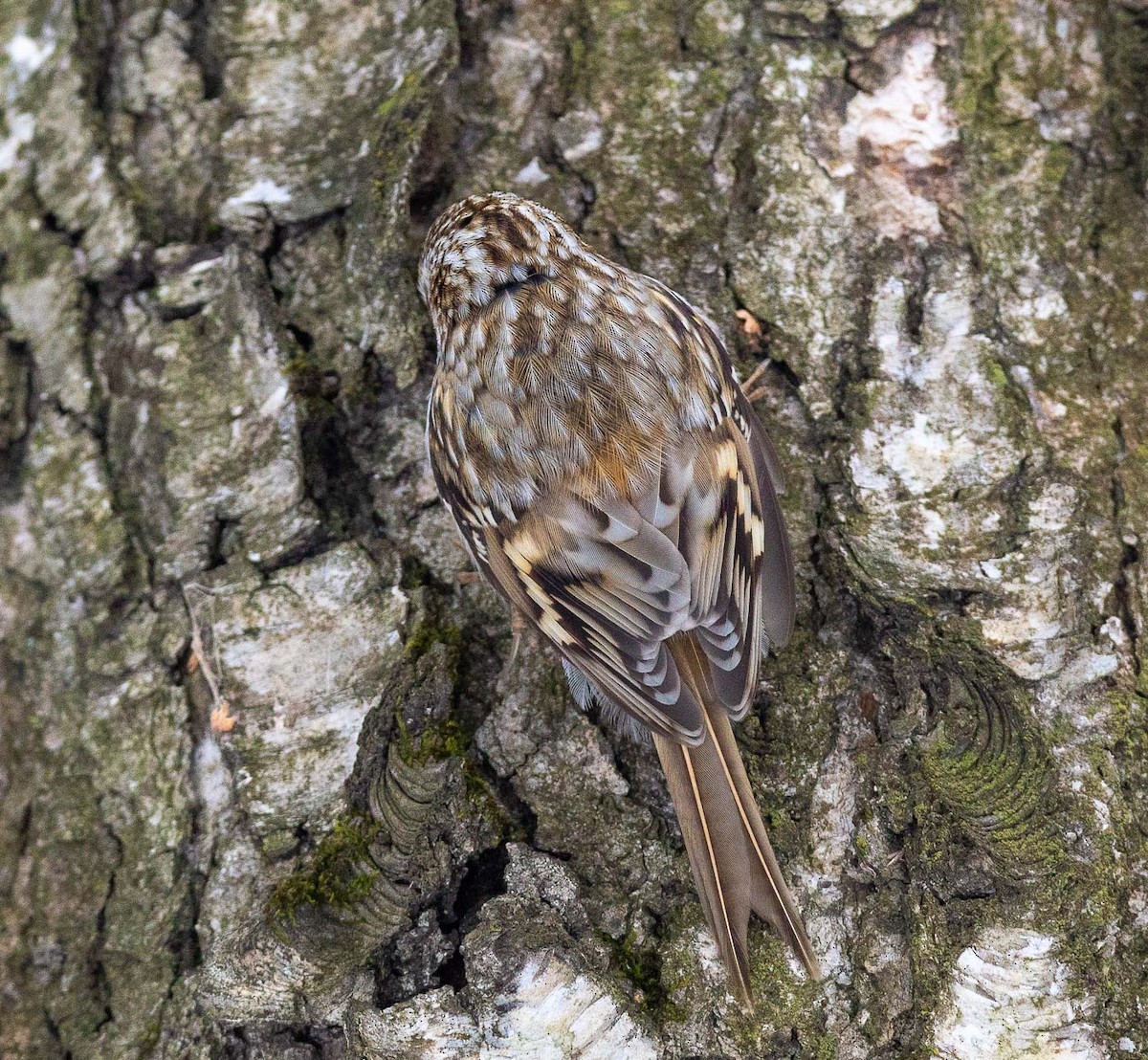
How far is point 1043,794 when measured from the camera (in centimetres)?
142

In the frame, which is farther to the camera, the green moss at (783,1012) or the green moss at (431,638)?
the green moss at (431,638)

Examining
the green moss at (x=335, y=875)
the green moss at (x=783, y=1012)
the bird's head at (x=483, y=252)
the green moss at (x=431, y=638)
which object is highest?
the bird's head at (x=483, y=252)

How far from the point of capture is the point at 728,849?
4.74 ft

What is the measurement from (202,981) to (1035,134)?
1798mm

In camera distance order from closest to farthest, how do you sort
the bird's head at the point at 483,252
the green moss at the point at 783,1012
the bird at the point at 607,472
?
1. the green moss at the point at 783,1012
2. the bird at the point at 607,472
3. the bird's head at the point at 483,252

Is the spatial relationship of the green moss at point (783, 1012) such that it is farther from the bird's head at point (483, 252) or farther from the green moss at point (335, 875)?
the bird's head at point (483, 252)

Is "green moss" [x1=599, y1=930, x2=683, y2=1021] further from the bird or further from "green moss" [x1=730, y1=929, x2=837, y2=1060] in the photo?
the bird

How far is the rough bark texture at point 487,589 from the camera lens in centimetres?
143

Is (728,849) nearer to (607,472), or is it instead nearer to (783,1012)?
(783,1012)

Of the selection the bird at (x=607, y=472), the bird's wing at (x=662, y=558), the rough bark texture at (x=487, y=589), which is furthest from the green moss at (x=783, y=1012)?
the bird's wing at (x=662, y=558)

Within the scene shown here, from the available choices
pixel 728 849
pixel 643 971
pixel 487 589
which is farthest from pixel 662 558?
pixel 643 971

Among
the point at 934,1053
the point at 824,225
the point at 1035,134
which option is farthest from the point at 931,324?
the point at 934,1053

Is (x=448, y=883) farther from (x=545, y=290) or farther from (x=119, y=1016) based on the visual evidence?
(x=545, y=290)

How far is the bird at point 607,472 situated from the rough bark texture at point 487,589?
0.06m
